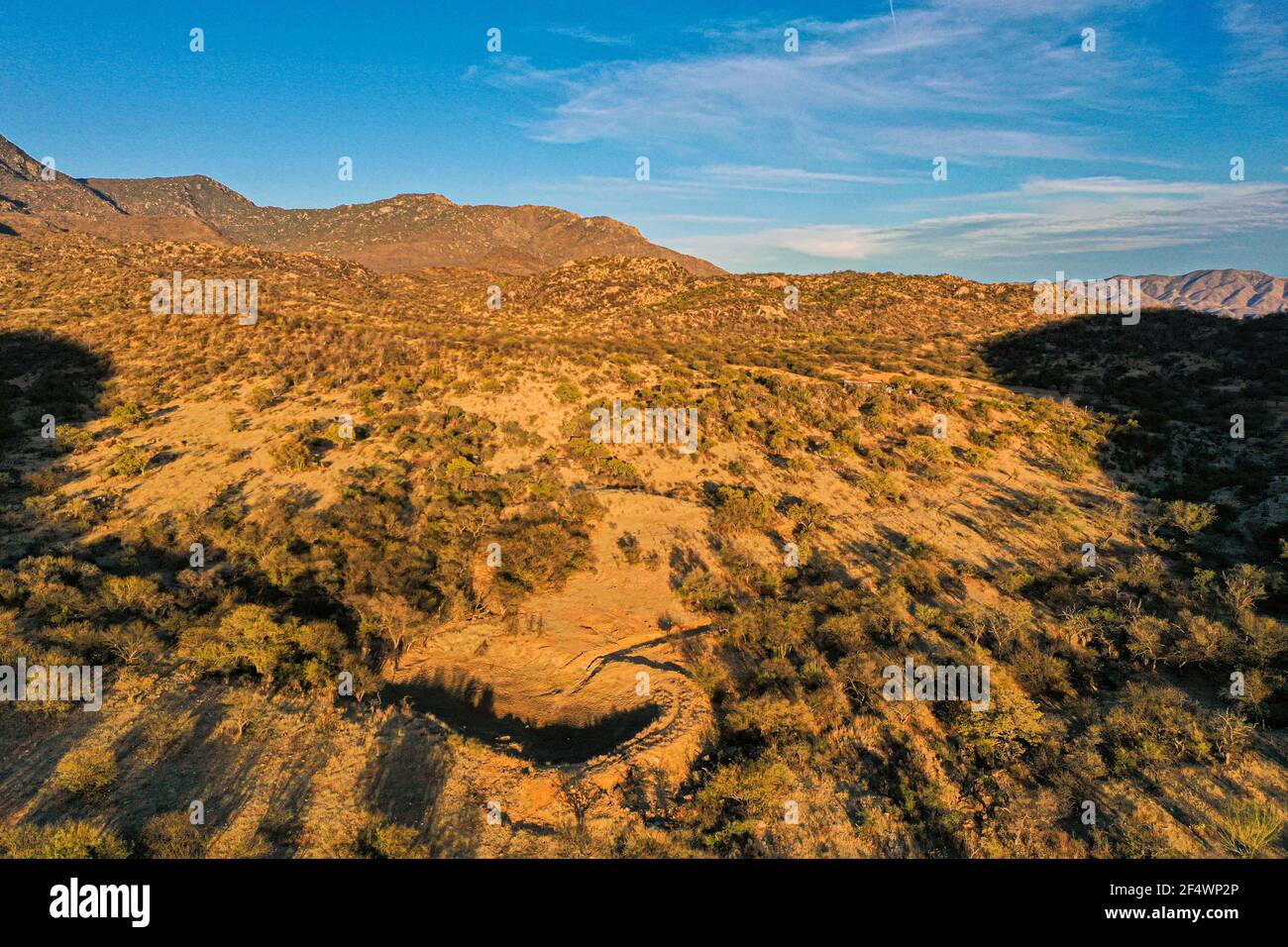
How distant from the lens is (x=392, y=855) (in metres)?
6.86

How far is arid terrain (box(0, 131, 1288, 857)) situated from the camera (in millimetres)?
7832

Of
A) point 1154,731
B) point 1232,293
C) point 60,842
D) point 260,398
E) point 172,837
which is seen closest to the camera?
point 60,842

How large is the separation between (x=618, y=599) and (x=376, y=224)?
14229 cm

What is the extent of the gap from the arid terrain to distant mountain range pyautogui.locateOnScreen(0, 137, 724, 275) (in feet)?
303

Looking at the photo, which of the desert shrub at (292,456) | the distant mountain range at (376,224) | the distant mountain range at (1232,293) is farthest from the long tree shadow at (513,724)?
the distant mountain range at (1232,293)

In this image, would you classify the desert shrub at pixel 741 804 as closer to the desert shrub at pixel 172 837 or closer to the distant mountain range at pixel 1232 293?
the desert shrub at pixel 172 837

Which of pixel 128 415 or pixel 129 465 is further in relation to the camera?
pixel 128 415

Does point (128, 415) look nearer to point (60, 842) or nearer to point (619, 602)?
point (60, 842)

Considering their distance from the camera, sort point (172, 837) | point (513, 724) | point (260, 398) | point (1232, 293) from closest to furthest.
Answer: point (172, 837), point (513, 724), point (260, 398), point (1232, 293)

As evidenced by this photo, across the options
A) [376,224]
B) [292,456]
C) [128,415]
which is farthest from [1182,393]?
[376,224]

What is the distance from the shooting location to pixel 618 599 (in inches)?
560
